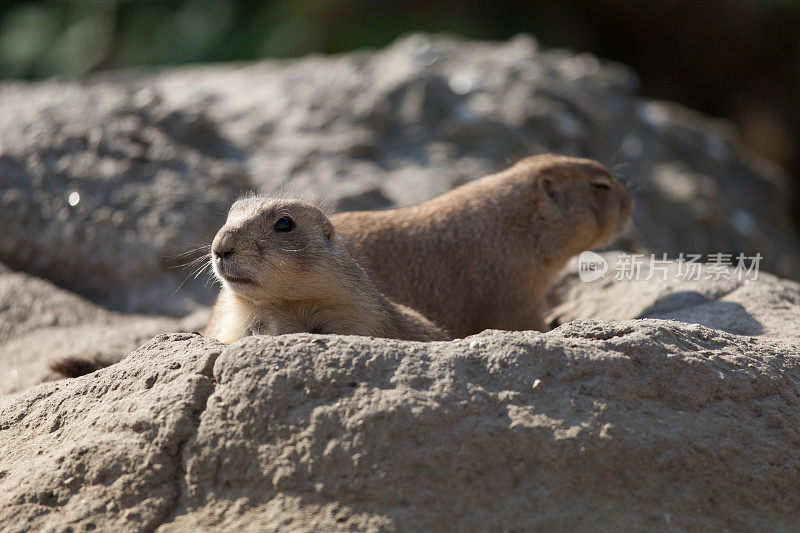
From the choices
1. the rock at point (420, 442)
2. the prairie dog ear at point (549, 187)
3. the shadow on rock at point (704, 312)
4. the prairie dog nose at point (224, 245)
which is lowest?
the rock at point (420, 442)

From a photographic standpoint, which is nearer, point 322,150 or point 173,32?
point 322,150

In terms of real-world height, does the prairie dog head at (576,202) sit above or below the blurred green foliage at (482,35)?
below

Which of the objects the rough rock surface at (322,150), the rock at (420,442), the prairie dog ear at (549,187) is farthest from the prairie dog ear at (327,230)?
the rough rock surface at (322,150)

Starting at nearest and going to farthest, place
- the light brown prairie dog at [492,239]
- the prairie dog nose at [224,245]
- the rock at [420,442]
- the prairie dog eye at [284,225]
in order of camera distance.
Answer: the rock at [420,442] → the prairie dog nose at [224,245] → the prairie dog eye at [284,225] → the light brown prairie dog at [492,239]

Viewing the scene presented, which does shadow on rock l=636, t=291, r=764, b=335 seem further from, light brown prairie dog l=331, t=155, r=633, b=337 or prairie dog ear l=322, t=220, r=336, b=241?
prairie dog ear l=322, t=220, r=336, b=241

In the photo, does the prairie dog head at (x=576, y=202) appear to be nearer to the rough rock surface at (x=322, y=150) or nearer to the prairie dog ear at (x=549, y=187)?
the prairie dog ear at (x=549, y=187)

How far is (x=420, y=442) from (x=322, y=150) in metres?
5.99

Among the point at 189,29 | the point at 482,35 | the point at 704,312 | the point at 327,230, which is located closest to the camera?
the point at 327,230

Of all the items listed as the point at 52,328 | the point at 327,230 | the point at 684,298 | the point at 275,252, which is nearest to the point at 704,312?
the point at 684,298

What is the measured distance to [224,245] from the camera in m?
4.70

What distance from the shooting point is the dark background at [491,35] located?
14516mm

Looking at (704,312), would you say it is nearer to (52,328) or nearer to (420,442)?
(420,442)

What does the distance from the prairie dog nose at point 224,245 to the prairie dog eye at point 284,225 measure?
0.35 m

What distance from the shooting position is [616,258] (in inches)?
303
